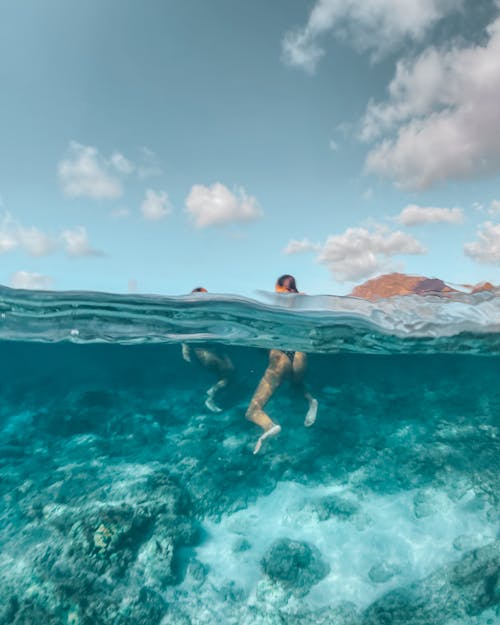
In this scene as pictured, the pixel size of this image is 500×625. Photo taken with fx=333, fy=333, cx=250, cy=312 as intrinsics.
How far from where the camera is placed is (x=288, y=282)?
409 inches

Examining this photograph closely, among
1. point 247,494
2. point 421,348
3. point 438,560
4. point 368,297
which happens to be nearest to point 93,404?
point 247,494

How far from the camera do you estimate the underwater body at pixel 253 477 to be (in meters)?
7.16

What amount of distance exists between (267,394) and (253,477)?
2.70 meters

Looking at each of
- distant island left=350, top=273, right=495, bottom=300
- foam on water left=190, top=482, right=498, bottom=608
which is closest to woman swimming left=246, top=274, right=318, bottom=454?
foam on water left=190, top=482, right=498, bottom=608

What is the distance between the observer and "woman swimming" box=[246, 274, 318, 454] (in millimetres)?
9492

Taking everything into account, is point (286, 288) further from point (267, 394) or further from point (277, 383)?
point (267, 394)

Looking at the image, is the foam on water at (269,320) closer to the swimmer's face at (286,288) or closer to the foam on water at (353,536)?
the swimmer's face at (286,288)

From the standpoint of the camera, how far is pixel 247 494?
32.9 feet

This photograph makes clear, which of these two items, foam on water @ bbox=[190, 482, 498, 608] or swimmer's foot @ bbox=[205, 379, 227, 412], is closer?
foam on water @ bbox=[190, 482, 498, 608]

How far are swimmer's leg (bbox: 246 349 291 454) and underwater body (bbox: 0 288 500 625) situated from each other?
4.82 ft

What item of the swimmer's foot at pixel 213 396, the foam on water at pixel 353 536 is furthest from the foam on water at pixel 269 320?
the foam on water at pixel 353 536

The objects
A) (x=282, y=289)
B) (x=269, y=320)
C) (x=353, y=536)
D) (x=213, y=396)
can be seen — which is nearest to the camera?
(x=353, y=536)

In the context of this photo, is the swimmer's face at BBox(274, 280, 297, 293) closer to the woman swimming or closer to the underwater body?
the woman swimming

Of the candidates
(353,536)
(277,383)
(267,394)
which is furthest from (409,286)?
(353,536)
